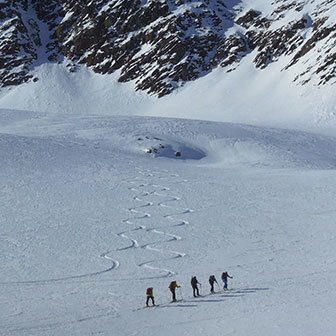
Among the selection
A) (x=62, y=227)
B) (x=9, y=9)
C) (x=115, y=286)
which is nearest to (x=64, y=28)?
(x=9, y=9)

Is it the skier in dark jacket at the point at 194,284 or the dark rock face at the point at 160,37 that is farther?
the dark rock face at the point at 160,37

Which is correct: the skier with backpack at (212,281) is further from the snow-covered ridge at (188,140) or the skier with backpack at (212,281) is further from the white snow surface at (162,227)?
the snow-covered ridge at (188,140)

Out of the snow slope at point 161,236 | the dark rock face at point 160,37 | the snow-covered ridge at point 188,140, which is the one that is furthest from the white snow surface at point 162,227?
the dark rock face at point 160,37

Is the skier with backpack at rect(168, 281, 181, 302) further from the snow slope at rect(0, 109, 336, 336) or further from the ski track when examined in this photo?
the ski track

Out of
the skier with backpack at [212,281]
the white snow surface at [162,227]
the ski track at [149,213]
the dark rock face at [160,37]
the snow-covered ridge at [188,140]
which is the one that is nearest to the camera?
the white snow surface at [162,227]

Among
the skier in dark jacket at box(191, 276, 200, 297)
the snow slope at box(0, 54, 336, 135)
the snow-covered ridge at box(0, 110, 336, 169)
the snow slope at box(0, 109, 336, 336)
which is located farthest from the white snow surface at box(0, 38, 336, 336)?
the snow slope at box(0, 54, 336, 135)

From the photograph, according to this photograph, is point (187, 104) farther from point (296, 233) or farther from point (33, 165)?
point (296, 233)
